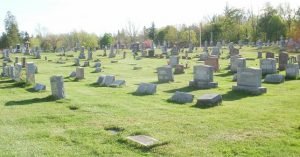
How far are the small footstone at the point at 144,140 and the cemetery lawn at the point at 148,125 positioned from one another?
0.15m

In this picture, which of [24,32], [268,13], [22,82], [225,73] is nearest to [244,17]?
[268,13]

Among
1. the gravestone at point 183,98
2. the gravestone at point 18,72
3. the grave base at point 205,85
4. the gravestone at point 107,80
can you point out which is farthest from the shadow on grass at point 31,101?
the grave base at point 205,85

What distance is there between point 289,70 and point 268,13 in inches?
2097

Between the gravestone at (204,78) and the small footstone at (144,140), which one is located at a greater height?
the gravestone at (204,78)

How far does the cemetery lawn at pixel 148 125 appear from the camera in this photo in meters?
8.69

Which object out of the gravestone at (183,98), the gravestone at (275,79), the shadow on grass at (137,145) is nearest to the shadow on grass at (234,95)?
the gravestone at (183,98)

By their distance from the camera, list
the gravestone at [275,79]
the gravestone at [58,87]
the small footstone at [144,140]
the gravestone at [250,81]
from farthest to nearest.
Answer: the gravestone at [275,79] → the gravestone at [250,81] → the gravestone at [58,87] → the small footstone at [144,140]

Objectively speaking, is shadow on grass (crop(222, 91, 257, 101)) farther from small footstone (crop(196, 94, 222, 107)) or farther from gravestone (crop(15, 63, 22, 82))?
gravestone (crop(15, 63, 22, 82))

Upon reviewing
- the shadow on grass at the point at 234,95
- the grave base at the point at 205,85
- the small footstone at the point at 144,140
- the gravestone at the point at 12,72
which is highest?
the gravestone at the point at 12,72

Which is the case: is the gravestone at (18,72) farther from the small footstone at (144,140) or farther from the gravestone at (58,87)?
the small footstone at (144,140)

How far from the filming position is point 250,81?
639 inches

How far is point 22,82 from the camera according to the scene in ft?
67.5

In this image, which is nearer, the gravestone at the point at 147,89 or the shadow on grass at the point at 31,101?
the shadow on grass at the point at 31,101


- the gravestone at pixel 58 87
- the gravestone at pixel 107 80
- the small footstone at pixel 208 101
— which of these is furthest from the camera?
the gravestone at pixel 107 80
